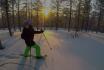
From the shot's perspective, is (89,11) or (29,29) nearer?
(29,29)

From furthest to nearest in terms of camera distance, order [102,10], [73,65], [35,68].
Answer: [102,10] < [73,65] < [35,68]

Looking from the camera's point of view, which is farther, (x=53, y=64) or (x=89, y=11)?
(x=89, y=11)

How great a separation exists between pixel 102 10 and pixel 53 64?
4224 centimetres

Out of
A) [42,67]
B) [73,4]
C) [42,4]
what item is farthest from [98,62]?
[42,4]

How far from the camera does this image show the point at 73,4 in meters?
47.7

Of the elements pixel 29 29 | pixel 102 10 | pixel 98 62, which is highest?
pixel 102 10

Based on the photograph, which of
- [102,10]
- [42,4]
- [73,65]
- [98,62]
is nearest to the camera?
[73,65]

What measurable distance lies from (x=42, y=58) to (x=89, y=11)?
1761 inches

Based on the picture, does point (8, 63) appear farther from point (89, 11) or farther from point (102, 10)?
point (89, 11)

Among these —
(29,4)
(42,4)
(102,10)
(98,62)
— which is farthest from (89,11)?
(98,62)

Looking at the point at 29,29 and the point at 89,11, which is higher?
the point at 89,11

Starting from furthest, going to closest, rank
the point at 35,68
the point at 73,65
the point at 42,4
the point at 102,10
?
the point at 42,4 < the point at 102,10 < the point at 73,65 < the point at 35,68

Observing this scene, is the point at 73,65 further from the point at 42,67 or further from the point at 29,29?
the point at 29,29

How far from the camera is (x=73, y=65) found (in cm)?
722
